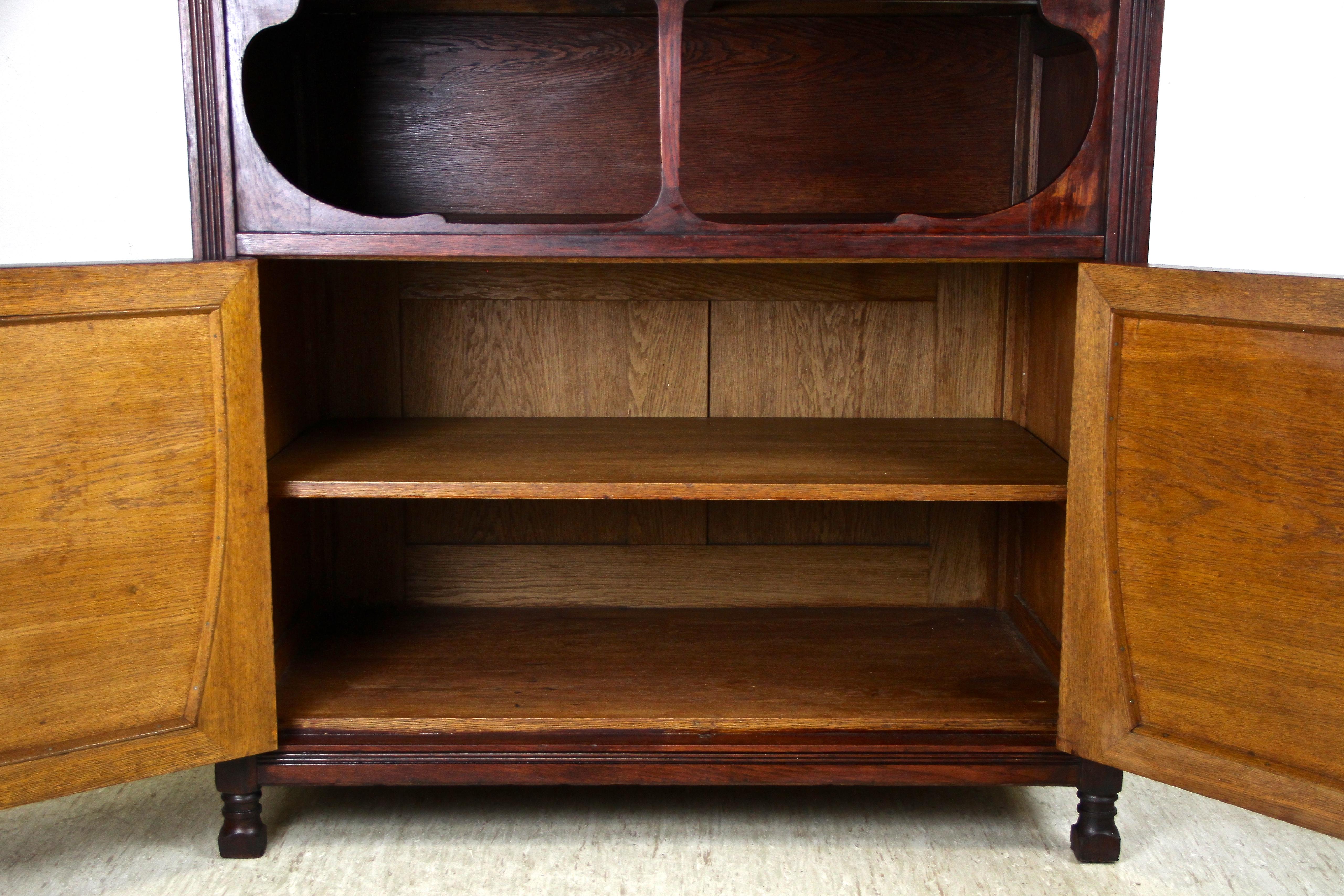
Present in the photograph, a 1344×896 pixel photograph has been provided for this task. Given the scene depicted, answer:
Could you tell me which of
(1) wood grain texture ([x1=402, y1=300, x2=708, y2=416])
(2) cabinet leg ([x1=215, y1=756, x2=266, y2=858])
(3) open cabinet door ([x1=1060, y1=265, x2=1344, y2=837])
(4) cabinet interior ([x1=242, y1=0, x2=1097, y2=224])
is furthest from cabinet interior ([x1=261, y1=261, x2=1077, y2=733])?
(3) open cabinet door ([x1=1060, y1=265, x2=1344, y2=837])

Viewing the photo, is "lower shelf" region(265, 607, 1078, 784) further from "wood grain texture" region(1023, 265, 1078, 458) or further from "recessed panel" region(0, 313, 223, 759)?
"wood grain texture" region(1023, 265, 1078, 458)

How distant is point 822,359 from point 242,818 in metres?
1.48

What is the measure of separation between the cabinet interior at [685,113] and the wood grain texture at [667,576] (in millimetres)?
755

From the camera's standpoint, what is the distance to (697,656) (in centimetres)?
236

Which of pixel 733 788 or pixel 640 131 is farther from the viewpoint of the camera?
pixel 640 131

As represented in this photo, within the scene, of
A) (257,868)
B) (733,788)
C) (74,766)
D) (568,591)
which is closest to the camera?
(74,766)

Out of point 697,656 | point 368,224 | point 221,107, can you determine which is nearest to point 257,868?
point 697,656

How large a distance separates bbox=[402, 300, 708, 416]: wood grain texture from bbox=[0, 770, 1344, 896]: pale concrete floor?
832mm

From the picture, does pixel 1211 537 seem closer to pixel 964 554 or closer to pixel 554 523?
pixel 964 554

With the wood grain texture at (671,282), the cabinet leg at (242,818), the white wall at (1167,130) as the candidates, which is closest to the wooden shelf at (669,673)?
the cabinet leg at (242,818)

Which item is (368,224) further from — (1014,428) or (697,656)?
(1014,428)

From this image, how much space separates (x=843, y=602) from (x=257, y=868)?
1.35 metres

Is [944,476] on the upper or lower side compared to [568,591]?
upper

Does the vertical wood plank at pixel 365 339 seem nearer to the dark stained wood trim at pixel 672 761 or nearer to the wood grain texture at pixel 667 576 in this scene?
the wood grain texture at pixel 667 576
